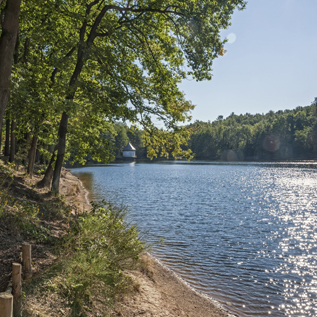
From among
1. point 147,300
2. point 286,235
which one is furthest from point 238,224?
point 147,300

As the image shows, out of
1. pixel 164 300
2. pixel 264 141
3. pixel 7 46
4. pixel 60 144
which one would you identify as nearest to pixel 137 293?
pixel 164 300

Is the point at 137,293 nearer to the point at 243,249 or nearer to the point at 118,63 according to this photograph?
the point at 243,249

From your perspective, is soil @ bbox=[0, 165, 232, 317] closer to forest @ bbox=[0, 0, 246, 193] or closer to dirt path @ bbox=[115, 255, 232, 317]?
dirt path @ bbox=[115, 255, 232, 317]

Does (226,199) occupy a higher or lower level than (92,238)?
lower

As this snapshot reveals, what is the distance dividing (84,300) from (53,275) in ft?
2.15

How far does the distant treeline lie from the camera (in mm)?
111188

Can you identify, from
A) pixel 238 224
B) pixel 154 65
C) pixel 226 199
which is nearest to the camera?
pixel 154 65

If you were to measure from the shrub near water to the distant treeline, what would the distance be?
3898 inches

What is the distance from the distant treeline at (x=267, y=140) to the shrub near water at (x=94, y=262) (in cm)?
9902

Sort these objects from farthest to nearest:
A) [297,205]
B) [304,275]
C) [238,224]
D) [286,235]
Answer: [297,205] → [238,224] → [286,235] → [304,275]

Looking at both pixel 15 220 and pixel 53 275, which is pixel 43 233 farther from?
pixel 53 275

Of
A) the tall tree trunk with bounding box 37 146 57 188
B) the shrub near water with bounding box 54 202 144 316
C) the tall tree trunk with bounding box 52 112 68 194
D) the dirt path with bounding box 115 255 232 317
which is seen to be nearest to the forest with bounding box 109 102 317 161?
the tall tree trunk with bounding box 37 146 57 188

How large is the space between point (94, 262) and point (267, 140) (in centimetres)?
12707

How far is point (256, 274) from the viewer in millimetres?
9070
